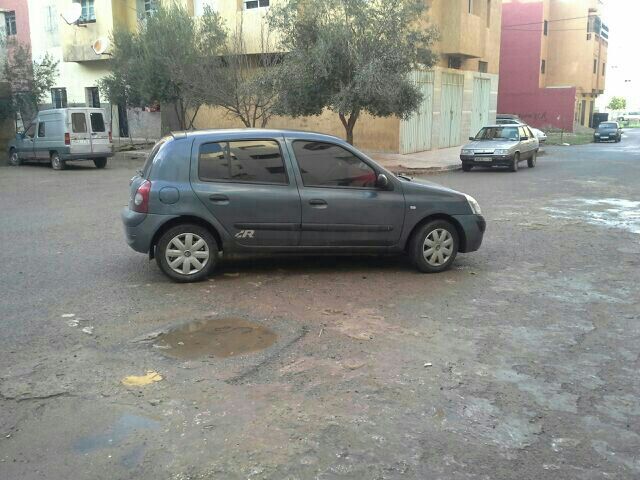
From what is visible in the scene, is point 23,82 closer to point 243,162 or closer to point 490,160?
point 490,160

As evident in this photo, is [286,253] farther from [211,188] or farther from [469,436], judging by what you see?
[469,436]

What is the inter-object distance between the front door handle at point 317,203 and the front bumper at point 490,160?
14.5m

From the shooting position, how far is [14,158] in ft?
74.7

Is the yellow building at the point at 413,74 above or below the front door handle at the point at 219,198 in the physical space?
above

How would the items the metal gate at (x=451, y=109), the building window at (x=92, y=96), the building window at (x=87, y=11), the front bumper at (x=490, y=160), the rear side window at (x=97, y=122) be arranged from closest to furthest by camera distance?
the front bumper at (x=490, y=160) < the rear side window at (x=97, y=122) < the metal gate at (x=451, y=109) < the building window at (x=87, y=11) < the building window at (x=92, y=96)

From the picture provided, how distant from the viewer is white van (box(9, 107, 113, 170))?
20.2m

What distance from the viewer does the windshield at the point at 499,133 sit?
2094 centimetres

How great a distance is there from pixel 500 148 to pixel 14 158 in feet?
57.9

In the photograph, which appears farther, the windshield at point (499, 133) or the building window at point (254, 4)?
the building window at point (254, 4)

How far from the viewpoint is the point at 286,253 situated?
22.0 feet

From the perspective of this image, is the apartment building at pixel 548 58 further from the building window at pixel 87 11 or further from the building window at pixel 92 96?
the building window at pixel 92 96

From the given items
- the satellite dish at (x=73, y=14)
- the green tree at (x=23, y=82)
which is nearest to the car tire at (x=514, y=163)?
the green tree at (x=23, y=82)

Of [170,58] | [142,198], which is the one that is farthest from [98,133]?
[142,198]

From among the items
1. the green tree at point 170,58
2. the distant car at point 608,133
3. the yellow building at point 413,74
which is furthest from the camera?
the distant car at point 608,133
